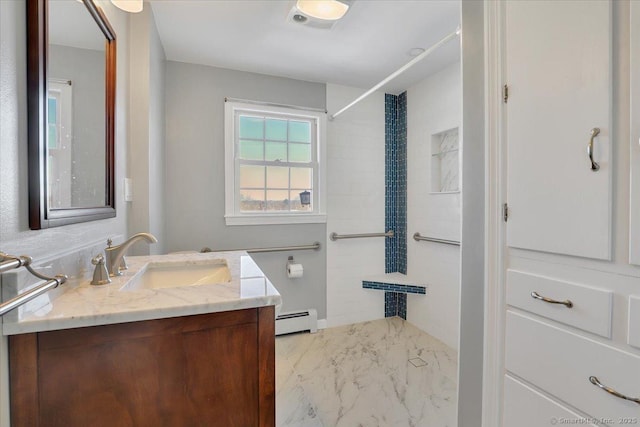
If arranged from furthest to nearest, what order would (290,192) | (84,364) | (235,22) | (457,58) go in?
(290,192)
(457,58)
(235,22)
(84,364)

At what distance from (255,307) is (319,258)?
208 centimetres

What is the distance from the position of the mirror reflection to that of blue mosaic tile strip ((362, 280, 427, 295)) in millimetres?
2372

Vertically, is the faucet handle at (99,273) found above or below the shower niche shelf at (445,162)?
below

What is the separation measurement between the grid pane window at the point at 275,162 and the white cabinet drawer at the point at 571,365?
6.94 feet

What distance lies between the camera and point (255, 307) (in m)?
0.89

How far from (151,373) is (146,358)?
0.04m

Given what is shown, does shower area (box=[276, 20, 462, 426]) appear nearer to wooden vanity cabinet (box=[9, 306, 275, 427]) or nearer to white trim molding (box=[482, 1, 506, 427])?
white trim molding (box=[482, 1, 506, 427])

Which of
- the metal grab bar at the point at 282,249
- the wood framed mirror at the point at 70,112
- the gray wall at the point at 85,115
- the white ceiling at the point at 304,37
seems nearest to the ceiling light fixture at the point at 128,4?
the wood framed mirror at the point at 70,112

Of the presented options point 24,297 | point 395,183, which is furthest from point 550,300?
point 395,183

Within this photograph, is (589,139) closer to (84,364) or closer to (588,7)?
(588,7)

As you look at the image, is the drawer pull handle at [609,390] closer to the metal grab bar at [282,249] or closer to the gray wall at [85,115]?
the gray wall at [85,115]

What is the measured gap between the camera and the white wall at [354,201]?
3006mm

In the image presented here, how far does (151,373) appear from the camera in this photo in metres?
0.80

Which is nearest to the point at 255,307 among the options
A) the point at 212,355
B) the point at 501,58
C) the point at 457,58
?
the point at 212,355
